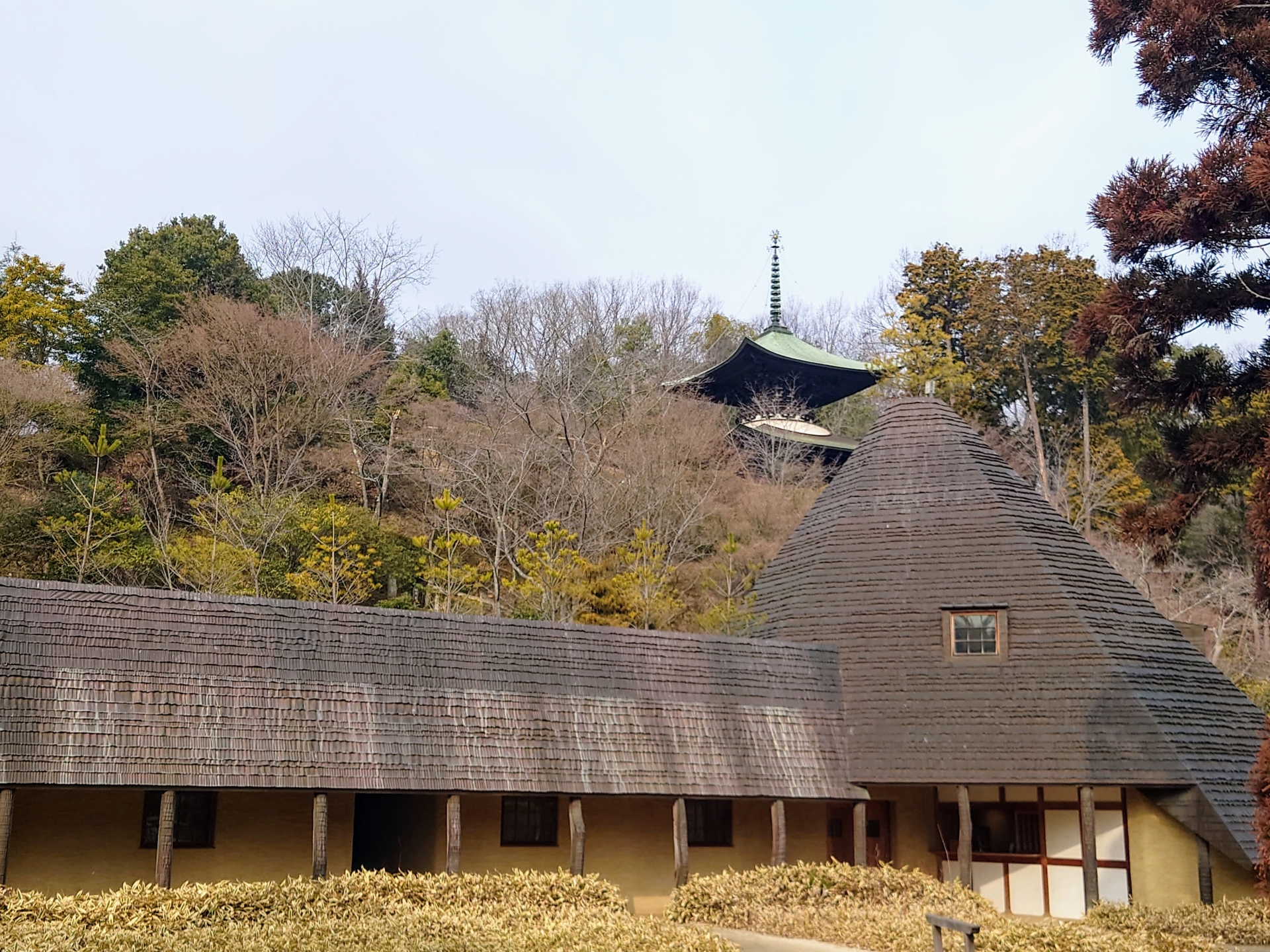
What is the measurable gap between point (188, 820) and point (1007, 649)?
36.0 feet

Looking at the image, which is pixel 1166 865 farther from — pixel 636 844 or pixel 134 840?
pixel 134 840

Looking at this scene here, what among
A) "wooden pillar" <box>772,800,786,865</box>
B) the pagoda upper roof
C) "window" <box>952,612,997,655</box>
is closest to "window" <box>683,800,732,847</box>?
"wooden pillar" <box>772,800,786,865</box>

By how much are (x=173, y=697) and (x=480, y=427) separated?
20893mm

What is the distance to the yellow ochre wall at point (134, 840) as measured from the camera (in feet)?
43.0

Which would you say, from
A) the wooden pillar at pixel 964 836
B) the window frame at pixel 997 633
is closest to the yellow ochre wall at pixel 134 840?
the wooden pillar at pixel 964 836

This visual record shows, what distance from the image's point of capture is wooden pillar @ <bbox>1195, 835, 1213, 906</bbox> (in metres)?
15.8

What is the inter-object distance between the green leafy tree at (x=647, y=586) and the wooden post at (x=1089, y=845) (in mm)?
9784

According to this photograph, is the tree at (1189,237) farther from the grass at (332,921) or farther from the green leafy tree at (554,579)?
the green leafy tree at (554,579)

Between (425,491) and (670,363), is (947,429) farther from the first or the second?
(670,363)

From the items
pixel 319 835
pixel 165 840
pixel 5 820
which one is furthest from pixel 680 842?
pixel 5 820

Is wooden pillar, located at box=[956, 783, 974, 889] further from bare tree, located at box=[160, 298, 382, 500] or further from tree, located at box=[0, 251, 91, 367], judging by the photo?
tree, located at box=[0, 251, 91, 367]

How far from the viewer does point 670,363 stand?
4081 cm

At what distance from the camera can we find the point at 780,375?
1580 inches

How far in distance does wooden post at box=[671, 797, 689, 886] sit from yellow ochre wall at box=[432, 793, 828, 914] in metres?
0.40
